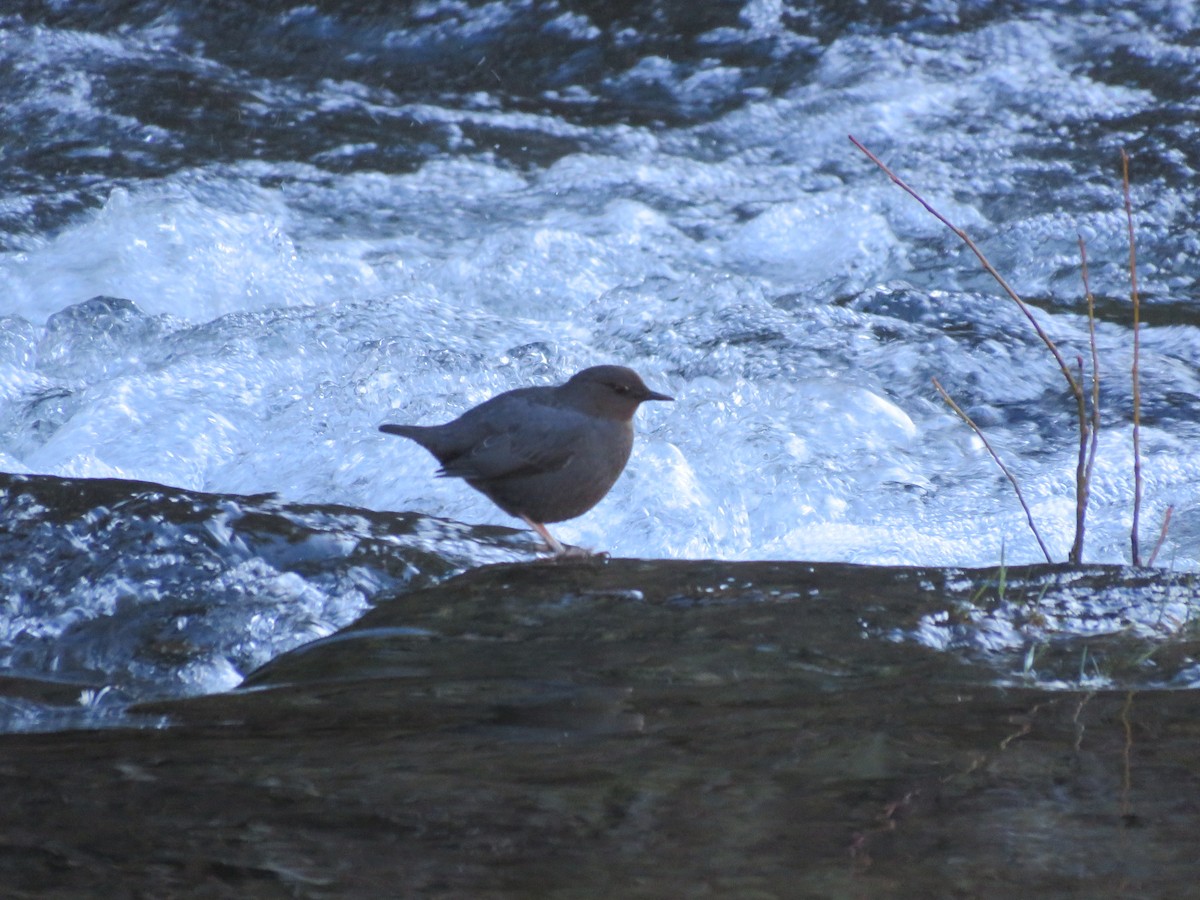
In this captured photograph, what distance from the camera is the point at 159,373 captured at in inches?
234

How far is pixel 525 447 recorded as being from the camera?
430 centimetres

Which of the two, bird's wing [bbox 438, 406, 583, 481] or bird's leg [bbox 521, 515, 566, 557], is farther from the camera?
bird's wing [bbox 438, 406, 583, 481]

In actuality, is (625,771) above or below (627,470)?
above

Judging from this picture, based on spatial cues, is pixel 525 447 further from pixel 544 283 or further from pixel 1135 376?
pixel 544 283

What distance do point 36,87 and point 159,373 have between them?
3889 millimetres

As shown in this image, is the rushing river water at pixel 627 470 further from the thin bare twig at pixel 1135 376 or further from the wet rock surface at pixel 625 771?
the thin bare twig at pixel 1135 376

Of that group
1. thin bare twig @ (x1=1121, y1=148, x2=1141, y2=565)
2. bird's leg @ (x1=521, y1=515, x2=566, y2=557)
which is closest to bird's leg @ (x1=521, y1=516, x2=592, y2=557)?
bird's leg @ (x1=521, y1=515, x2=566, y2=557)

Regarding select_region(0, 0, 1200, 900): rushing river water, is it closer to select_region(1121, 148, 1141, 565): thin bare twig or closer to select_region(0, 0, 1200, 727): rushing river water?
select_region(0, 0, 1200, 727): rushing river water

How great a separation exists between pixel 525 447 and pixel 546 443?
6 cm

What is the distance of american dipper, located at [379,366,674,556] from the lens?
4316mm

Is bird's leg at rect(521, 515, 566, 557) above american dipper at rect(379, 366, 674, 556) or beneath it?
beneath

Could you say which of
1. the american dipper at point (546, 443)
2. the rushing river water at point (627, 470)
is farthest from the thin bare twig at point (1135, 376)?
the american dipper at point (546, 443)

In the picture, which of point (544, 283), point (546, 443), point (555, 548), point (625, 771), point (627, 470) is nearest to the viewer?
point (625, 771)

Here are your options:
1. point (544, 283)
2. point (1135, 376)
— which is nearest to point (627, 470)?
point (544, 283)
